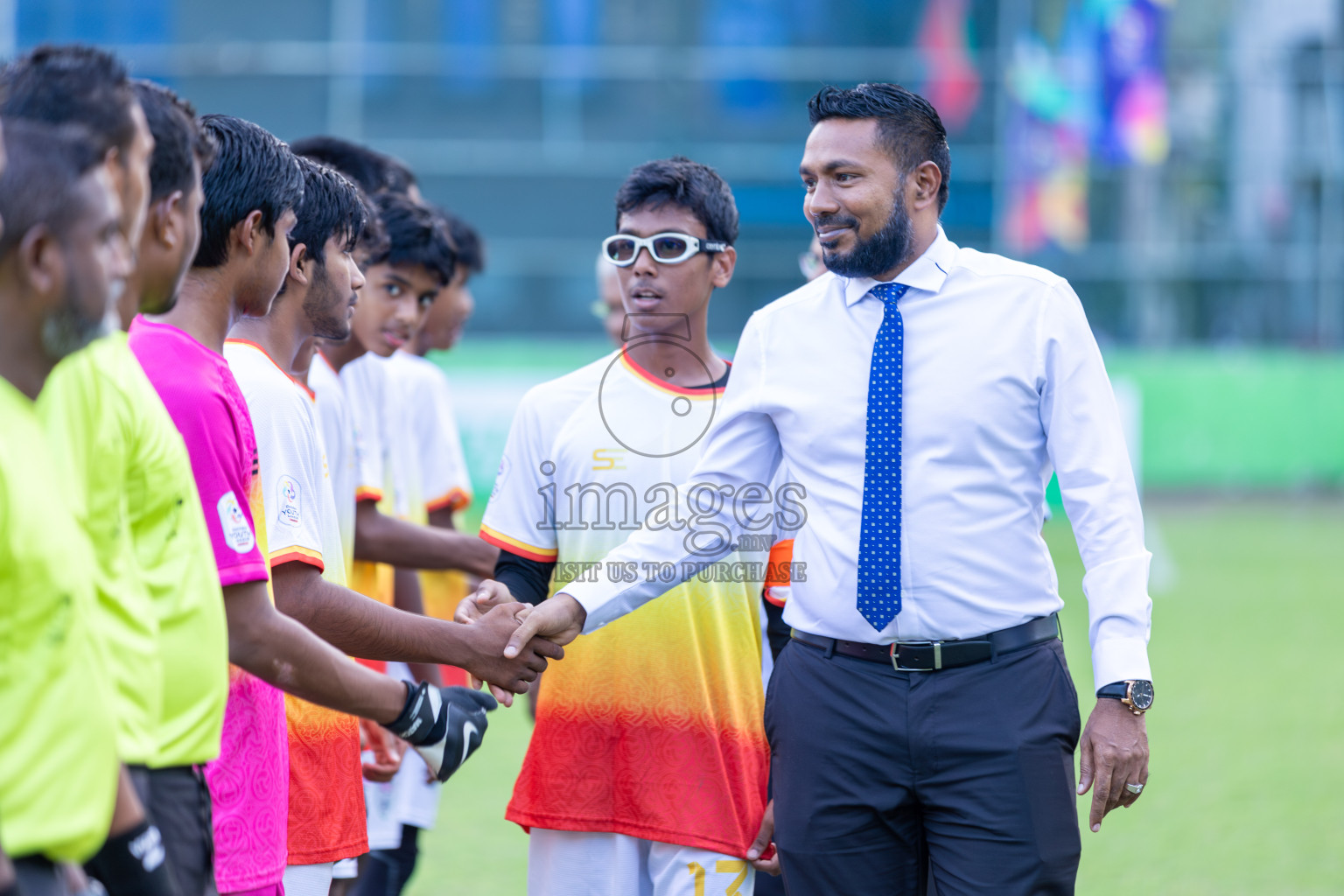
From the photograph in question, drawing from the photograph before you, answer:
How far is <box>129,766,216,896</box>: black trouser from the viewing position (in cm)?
238

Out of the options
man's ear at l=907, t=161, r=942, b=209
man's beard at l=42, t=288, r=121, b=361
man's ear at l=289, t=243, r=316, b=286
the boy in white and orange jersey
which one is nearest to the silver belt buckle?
the boy in white and orange jersey

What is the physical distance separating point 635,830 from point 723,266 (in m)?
1.75

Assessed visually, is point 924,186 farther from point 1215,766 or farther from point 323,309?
point 1215,766

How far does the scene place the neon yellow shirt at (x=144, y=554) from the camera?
2154 mm

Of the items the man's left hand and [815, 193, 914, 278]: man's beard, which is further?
[815, 193, 914, 278]: man's beard

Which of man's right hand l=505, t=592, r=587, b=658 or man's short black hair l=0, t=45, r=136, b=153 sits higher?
man's short black hair l=0, t=45, r=136, b=153

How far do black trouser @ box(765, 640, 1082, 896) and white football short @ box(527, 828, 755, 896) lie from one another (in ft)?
1.22

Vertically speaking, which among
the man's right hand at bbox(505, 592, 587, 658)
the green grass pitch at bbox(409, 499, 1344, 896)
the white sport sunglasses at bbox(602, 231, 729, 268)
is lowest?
the green grass pitch at bbox(409, 499, 1344, 896)

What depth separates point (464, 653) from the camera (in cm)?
377

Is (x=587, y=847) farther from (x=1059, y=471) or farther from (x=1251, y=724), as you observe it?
(x=1251, y=724)

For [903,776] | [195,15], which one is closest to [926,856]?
[903,776]

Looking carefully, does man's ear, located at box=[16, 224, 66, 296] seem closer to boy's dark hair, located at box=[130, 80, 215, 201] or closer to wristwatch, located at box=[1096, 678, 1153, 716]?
boy's dark hair, located at box=[130, 80, 215, 201]

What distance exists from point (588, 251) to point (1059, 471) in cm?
2079

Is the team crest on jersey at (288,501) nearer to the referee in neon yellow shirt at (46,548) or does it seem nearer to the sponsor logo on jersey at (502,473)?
the sponsor logo on jersey at (502,473)
